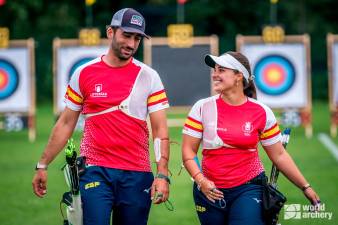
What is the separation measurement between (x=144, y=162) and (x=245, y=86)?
91cm

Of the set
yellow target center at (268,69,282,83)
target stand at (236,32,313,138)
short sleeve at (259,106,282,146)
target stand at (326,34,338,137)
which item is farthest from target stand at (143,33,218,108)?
short sleeve at (259,106,282,146)

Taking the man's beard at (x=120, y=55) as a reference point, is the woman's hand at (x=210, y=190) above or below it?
below

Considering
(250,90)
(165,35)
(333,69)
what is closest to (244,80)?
(250,90)

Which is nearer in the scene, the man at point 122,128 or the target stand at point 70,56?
the man at point 122,128

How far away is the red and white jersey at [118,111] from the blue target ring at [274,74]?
1521cm

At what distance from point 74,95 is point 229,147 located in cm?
114

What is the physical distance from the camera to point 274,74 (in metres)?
22.7

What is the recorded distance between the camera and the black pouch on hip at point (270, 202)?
7402 millimetres

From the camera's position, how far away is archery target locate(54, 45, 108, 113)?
74.0 ft

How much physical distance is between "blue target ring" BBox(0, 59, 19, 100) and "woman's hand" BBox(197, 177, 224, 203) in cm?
1575

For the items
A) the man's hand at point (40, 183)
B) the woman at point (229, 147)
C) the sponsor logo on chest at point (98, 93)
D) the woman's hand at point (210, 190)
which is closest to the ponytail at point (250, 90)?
the woman at point (229, 147)

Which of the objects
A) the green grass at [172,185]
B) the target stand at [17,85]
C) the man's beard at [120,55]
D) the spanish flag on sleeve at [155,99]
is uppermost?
the man's beard at [120,55]

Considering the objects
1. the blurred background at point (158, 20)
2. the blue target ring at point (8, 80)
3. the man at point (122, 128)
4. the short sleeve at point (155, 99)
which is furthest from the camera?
the blurred background at point (158, 20)

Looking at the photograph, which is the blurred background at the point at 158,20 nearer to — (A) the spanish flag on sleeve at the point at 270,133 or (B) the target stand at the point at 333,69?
(B) the target stand at the point at 333,69
